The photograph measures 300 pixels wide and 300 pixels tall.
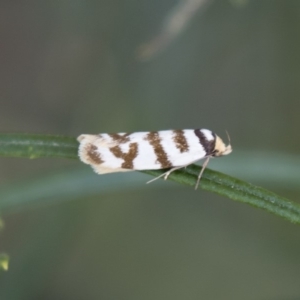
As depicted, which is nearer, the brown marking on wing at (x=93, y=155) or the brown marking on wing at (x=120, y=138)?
the brown marking on wing at (x=93, y=155)

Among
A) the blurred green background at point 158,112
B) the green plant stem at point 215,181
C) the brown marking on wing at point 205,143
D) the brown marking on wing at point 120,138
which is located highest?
the blurred green background at point 158,112

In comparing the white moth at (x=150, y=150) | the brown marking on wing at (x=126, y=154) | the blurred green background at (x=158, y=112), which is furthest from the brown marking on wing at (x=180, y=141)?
the blurred green background at (x=158, y=112)

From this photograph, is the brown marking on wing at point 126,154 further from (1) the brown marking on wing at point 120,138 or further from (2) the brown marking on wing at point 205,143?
(2) the brown marking on wing at point 205,143

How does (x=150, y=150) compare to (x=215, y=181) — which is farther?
(x=150, y=150)

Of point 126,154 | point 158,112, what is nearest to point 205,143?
point 126,154

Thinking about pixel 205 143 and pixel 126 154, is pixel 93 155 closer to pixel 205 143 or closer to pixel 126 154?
pixel 126 154

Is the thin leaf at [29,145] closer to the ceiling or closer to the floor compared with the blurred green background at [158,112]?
closer to the floor

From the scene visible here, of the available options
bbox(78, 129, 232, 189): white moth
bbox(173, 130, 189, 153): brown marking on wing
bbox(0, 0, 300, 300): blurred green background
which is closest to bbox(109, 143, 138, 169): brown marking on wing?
bbox(78, 129, 232, 189): white moth
